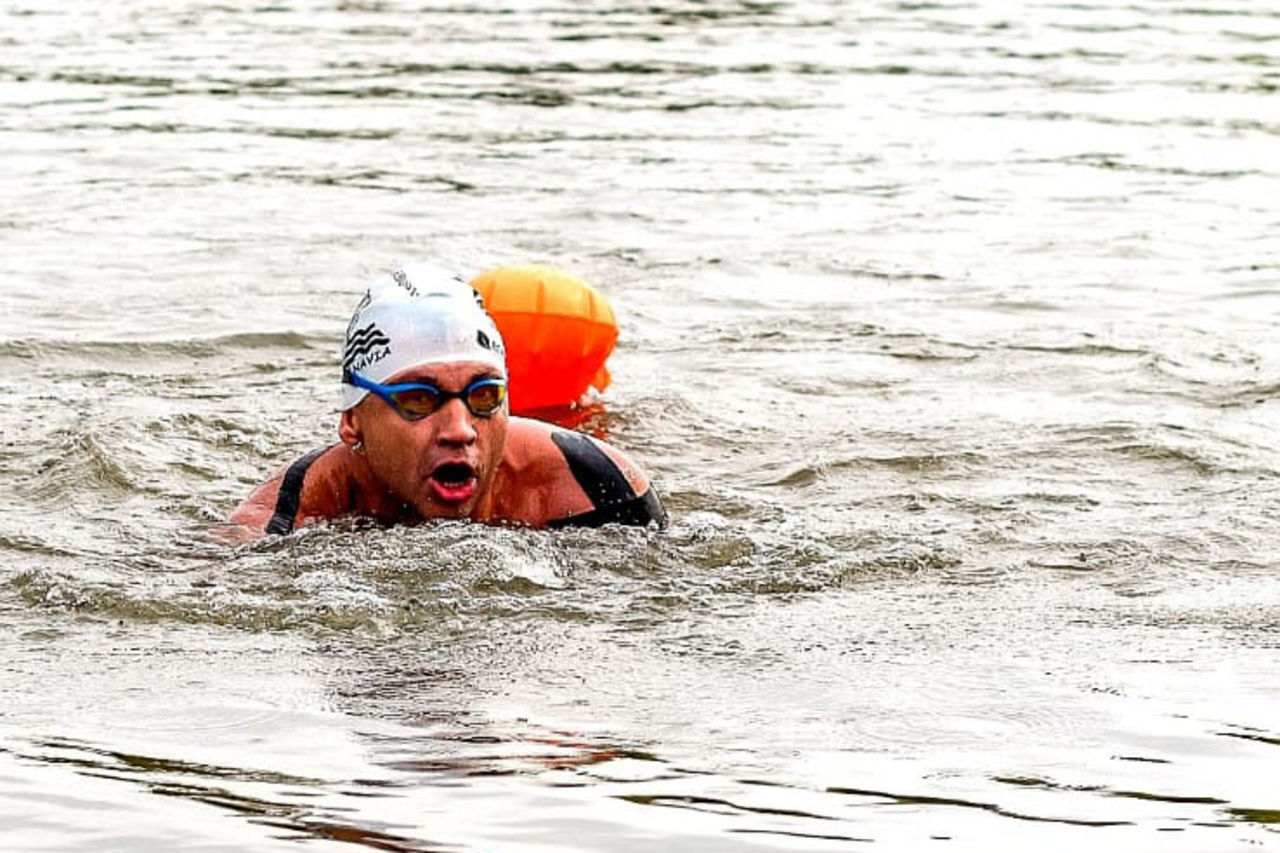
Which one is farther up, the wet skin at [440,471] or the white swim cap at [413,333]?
the white swim cap at [413,333]

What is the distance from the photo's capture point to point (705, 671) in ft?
22.8

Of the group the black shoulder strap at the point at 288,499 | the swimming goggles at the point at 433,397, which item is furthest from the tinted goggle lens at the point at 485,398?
the black shoulder strap at the point at 288,499

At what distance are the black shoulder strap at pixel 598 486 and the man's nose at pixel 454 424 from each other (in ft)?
1.69

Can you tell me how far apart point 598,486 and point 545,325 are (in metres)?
1.82

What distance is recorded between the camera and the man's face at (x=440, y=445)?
313 inches

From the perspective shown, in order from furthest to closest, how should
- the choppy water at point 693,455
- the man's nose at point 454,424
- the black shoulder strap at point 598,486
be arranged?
the black shoulder strap at point 598,486
the man's nose at point 454,424
the choppy water at point 693,455

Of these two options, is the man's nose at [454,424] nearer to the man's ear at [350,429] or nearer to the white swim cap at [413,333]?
the white swim cap at [413,333]

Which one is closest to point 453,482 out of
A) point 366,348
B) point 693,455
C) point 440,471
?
point 440,471

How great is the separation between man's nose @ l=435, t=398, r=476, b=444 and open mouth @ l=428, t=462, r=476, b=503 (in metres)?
0.11

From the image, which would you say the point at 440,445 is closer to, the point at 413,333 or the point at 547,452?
the point at 413,333

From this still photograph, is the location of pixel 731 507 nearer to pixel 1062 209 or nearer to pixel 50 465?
pixel 50 465

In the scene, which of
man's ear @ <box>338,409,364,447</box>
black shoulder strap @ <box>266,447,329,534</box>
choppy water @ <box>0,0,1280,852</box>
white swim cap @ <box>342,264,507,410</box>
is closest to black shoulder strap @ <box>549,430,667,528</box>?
choppy water @ <box>0,0,1280,852</box>

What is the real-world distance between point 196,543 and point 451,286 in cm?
136

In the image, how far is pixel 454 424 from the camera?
793cm
